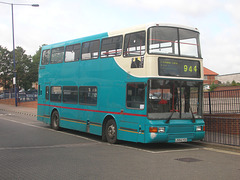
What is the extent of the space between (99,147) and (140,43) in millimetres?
3914

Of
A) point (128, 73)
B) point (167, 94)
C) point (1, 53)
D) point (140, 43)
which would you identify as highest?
point (1, 53)

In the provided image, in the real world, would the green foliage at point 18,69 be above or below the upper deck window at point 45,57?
above

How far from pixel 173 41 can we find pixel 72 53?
18.8ft

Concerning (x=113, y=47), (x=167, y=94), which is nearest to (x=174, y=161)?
(x=167, y=94)

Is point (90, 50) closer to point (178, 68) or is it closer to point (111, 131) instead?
point (111, 131)

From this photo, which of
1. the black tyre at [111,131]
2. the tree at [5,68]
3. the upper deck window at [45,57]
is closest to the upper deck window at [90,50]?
the black tyre at [111,131]

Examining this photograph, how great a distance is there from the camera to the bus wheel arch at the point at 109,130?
12438 millimetres

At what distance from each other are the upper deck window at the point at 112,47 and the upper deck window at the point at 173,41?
166 cm

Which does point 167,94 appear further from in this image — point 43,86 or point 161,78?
point 43,86

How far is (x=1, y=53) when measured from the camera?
5603cm

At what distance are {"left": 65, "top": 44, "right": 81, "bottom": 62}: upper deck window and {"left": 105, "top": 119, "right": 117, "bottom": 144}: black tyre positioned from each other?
151 inches

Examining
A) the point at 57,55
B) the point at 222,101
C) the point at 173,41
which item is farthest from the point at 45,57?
the point at 222,101

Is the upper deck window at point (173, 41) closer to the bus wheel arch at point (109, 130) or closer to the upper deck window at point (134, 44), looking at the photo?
the upper deck window at point (134, 44)

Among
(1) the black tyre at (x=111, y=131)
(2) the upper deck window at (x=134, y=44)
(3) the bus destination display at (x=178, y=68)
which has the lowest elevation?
(1) the black tyre at (x=111, y=131)
